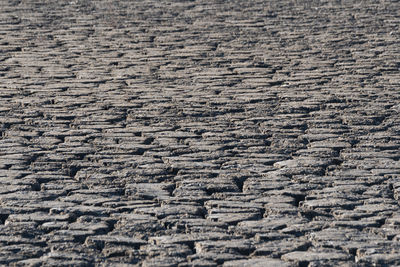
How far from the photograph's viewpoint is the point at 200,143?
8.14m

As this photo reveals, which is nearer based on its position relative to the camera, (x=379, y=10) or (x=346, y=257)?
(x=346, y=257)

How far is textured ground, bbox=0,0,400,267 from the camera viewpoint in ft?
19.3

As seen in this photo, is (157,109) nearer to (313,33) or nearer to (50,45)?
(50,45)

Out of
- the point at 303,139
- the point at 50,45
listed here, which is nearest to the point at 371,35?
the point at 50,45

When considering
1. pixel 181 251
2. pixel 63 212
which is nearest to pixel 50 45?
pixel 63 212

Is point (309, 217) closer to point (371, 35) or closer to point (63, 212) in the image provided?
point (63, 212)

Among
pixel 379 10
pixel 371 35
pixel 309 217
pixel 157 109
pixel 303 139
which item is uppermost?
pixel 379 10

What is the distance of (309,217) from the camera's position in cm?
634

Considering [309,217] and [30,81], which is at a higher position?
[30,81]

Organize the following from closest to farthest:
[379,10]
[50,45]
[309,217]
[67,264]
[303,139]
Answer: [67,264] < [309,217] < [303,139] < [50,45] < [379,10]

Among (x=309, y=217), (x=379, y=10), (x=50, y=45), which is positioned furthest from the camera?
(x=379, y=10)

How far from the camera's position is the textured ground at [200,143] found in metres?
5.88

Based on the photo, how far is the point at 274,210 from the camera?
6.44m

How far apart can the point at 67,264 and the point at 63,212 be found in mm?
945
